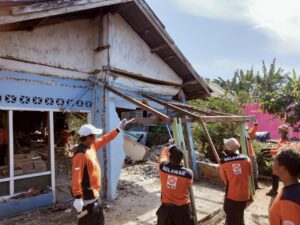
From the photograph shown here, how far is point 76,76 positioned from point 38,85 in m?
1.03

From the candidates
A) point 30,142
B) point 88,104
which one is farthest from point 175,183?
point 30,142

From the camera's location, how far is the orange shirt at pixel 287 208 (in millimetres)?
2281

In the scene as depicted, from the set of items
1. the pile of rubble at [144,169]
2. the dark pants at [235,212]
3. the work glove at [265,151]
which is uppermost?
the work glove at [265,151]

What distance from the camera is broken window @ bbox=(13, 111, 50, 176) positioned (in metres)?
6.66

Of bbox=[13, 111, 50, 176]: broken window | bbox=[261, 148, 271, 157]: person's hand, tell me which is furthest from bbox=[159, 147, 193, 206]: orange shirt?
bbox=[261, 148, 271, 157]: person's hand

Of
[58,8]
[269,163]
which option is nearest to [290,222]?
[58,8]

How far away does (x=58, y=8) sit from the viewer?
5863mm

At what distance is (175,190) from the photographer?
4305mm

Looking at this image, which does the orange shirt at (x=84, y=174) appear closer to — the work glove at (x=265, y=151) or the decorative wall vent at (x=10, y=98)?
the decorative wall vent at (x=10, y=98)

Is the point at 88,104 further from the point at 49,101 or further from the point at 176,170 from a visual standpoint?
the point at 176,170

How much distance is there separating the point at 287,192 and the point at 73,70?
576cm

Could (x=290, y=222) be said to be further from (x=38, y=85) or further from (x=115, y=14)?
(x=115, y=14)

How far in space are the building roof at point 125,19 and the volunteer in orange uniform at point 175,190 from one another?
137 inches

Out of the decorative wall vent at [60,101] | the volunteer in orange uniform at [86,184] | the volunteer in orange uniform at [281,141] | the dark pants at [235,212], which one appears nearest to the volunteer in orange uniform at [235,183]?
the dark pants at [235,212]
